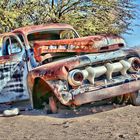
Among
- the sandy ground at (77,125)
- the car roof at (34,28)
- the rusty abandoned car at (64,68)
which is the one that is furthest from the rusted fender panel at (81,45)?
the sandy ground at (77,125)

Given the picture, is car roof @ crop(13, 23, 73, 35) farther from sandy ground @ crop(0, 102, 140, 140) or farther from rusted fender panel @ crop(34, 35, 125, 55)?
sandy ground @ crop(0, 102, 140, 140)

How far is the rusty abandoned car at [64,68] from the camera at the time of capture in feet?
28.9

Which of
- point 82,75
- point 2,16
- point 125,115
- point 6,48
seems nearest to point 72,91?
point 82,75

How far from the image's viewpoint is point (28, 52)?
1029cm

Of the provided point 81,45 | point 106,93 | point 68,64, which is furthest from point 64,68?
point 81,45

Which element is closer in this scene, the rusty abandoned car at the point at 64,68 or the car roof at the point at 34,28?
the rusty abandoned car at the point at 64,68

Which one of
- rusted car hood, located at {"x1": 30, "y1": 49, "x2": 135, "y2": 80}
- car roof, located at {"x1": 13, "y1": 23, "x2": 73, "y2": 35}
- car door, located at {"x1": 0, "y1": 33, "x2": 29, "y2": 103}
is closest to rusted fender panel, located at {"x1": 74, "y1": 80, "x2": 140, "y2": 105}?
rusted car hood, located at {"x1": 30, "y1": 49, "x2": 135, "y2": 80}

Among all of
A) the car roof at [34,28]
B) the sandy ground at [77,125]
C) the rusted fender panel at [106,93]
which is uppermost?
the car roof at [34,28]

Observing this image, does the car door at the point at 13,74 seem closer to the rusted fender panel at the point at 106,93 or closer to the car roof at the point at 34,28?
the car roof at the point at 34,28

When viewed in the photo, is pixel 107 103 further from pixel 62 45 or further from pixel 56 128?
pixel 56 128

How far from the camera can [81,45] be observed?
384 inches

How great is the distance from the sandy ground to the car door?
0.61m

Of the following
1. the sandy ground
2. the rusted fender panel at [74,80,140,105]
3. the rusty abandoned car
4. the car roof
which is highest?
the car roof

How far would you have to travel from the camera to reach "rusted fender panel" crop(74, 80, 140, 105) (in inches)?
344
